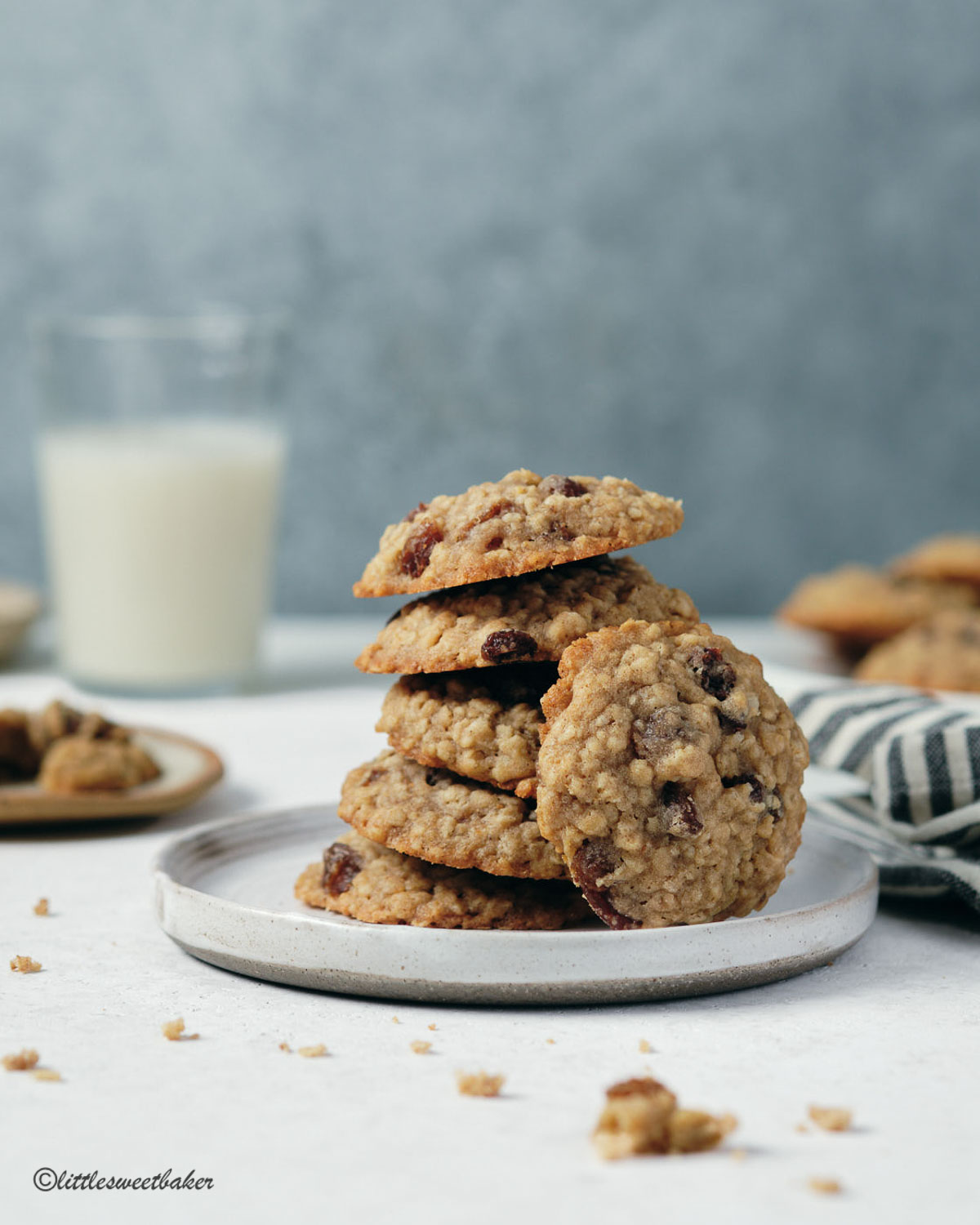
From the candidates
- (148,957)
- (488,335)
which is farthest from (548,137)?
(148,957)

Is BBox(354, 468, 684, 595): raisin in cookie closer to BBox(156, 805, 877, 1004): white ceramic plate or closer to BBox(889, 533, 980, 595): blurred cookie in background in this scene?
BBox(156, 805, 877, 1004): white ceramic plate

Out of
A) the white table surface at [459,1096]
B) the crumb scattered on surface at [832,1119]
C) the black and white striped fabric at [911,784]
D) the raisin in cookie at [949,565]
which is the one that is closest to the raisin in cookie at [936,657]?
the raisin in cookie at [949,565]

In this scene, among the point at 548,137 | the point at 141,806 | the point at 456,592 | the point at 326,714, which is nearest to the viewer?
the point at 456,592

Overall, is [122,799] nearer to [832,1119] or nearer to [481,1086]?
[481,1086]

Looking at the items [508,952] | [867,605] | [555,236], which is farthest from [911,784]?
[555,236]

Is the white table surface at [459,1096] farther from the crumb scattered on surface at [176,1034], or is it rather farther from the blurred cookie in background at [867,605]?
the blurred cookie in background at [867,605]

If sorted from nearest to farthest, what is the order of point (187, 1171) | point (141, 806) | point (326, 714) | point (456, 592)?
point (187, 1171)
point (456, 592)
point (141, 806)
point (326, 714)

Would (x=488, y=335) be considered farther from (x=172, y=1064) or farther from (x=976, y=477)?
(x=172, y=1064)
